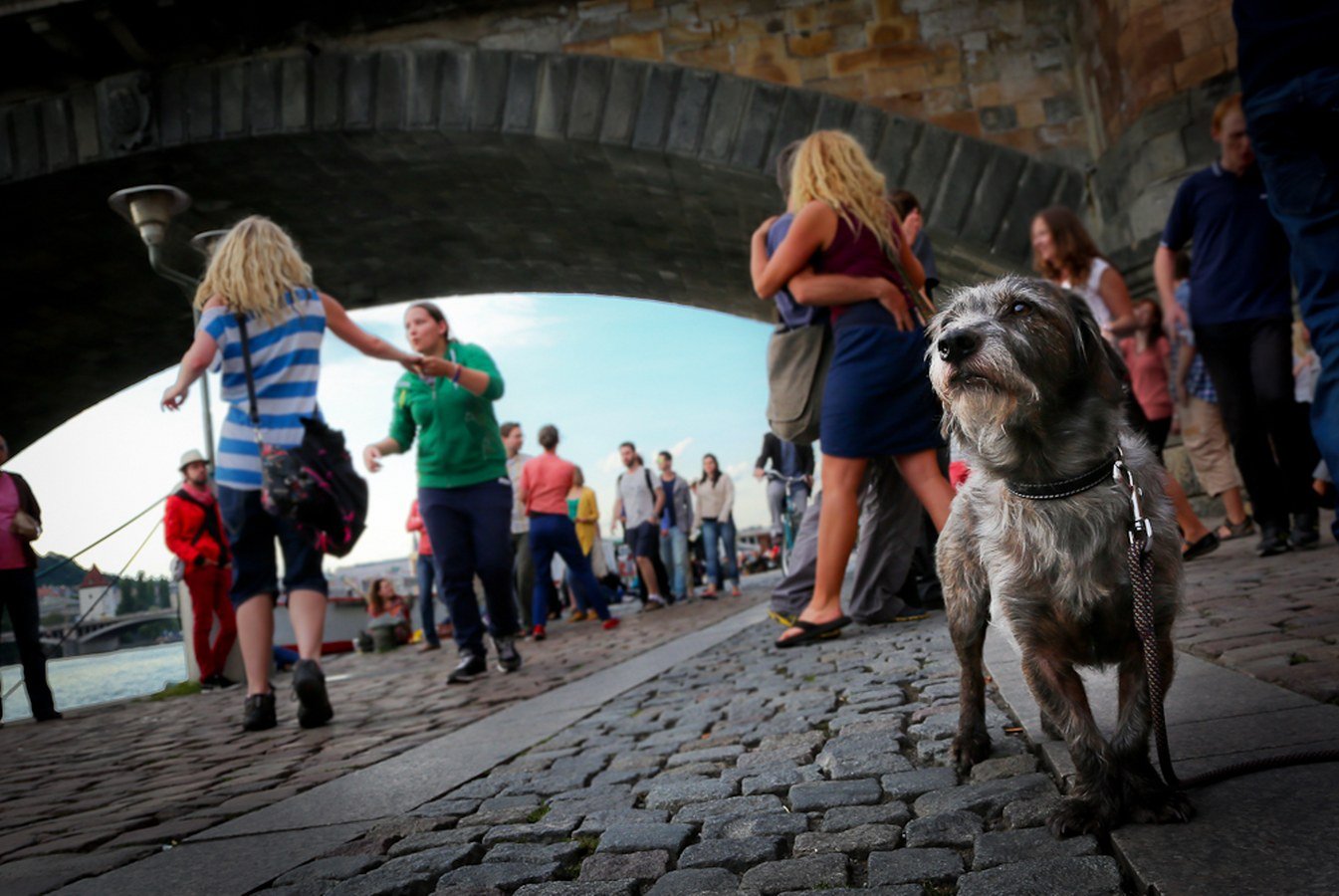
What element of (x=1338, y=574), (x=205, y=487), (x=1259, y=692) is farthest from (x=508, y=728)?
(x=205, y=487)

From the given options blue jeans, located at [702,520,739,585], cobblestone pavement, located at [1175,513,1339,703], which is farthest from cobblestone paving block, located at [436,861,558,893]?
blue jeans, located at [702,520,739,585]

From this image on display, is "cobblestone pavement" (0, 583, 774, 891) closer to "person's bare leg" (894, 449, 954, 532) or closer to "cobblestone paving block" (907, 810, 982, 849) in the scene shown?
"cobblestone paving block" (907, 810, 982, 849)

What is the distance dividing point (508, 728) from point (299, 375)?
204cm

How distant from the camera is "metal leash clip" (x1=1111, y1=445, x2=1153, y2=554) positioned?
1.92 m

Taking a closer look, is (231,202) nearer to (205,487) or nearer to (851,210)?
(205,487)

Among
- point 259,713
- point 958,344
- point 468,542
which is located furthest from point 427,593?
point 958,344

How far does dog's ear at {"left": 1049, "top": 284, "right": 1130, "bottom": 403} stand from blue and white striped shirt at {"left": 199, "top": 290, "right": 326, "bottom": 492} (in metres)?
3.87

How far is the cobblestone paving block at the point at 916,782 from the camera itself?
8.03ft

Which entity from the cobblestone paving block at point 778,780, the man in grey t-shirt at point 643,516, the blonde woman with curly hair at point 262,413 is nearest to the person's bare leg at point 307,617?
the blonde woman with curly hair at point 262,413

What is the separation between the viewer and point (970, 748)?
2.60 m

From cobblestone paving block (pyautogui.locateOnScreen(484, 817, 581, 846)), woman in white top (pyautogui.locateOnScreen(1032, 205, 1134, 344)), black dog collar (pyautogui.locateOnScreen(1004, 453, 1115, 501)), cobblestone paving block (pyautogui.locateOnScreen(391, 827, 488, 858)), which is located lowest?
cobblestone paving block (pyautogui.locateOnScreen(484, 817, 581, 846))

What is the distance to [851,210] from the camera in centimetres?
498

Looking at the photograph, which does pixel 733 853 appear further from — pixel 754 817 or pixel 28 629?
pixel 28 629

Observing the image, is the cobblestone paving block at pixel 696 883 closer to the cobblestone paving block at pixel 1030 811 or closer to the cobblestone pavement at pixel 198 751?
the cobblestone paving block at pixel 1030 811
